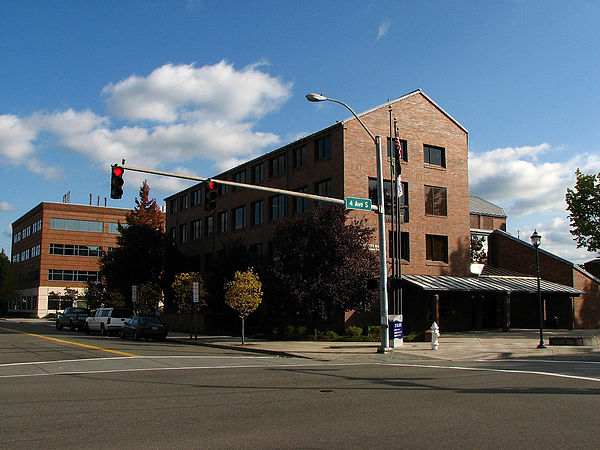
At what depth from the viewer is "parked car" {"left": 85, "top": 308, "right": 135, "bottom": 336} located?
37.3 metres

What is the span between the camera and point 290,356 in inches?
874

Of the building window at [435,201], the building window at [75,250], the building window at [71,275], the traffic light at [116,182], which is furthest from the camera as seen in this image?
the building window at [75,250]

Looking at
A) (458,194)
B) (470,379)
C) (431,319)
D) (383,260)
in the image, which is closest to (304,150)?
(458,194)

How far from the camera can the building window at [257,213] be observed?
43516 mm

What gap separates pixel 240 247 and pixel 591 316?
2556cm

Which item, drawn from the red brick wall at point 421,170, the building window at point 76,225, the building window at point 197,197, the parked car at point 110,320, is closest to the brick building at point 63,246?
the building window at point 76,225

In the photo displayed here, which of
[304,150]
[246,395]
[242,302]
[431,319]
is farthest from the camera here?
[304,150]

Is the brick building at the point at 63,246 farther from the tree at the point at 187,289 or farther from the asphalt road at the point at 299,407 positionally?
the asphalt road at the point at 299,407

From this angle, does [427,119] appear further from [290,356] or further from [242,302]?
[290,356]

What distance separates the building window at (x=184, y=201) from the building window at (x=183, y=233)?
1897mm

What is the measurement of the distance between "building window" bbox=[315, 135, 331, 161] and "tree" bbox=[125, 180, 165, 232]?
36.0 m

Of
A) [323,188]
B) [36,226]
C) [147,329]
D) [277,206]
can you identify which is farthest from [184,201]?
[36,226]

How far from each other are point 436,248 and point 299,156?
36.8 ft

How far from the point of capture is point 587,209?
46156 millimetres
